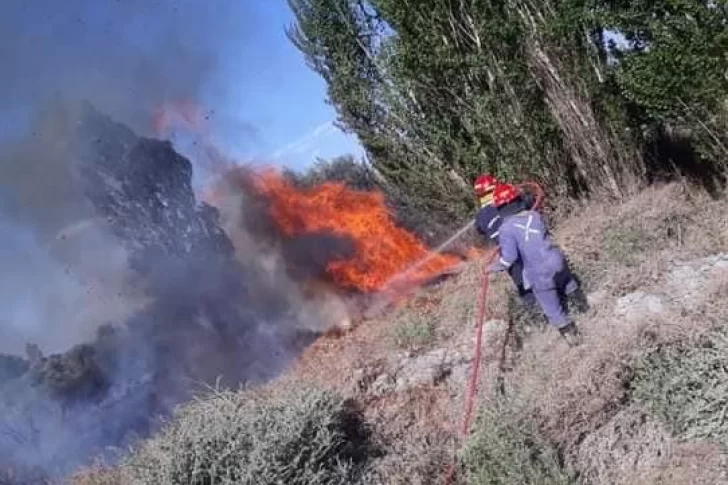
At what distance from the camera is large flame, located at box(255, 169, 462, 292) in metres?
14.9

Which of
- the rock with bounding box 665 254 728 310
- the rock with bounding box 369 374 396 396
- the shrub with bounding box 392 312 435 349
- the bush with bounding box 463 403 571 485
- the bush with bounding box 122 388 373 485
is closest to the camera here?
the bush with bounding box 463 403 571 485

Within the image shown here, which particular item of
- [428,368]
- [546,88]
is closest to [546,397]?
[428,368]

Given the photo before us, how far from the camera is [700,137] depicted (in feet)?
35.6

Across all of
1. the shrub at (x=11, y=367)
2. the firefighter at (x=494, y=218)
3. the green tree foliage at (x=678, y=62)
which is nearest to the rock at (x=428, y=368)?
the firefighter at (x=494, y=218)

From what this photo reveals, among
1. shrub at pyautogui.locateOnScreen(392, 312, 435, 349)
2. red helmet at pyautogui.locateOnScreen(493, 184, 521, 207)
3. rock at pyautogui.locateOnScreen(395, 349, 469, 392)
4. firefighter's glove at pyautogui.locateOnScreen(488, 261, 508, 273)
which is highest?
red helmet at pyautogui.locateOnScreen(493, 184, 521, 207)

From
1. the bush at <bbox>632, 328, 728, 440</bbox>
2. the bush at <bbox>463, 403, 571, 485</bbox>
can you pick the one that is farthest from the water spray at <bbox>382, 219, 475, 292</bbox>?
the bush at <bbox>463, 403, 571, 485</bbox>

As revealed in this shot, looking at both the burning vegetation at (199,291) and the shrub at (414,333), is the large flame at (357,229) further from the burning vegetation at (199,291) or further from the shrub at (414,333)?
the shrub at (414,333)

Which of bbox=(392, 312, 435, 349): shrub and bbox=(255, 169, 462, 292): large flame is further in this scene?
bbox=(255, 169, 462, 292): large flame

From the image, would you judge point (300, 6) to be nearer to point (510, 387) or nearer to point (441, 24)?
point (441, 24)

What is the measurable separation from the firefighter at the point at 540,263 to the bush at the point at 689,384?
123 centimetres

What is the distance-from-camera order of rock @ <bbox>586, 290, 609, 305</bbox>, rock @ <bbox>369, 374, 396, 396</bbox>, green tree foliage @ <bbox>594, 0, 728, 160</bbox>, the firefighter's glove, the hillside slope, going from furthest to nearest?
green tree foliage @ <bbox>594, 0, 728, 160</bbox>
rock @ <bbox>586, 290, 609, 305</bbox>
the firefighter's glove
rock @ <bbox>369, 374, 396, 396</bbox>
the hillside slope

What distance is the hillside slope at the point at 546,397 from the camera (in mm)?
4688

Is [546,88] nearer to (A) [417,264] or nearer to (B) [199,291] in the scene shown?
(A) [417,264]

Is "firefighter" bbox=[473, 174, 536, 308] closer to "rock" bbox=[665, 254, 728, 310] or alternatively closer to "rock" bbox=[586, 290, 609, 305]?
"rock" bbox=[586, 290, 609, 305]
